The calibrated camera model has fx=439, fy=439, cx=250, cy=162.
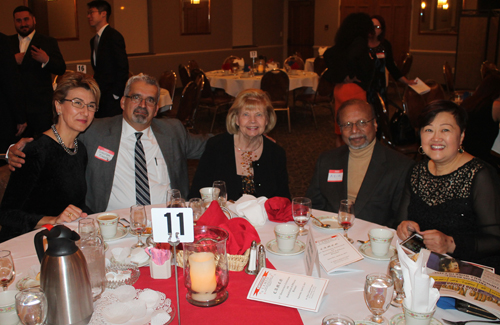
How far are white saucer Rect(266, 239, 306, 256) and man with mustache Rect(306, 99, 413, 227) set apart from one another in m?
0.75

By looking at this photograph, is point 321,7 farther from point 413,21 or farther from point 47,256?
point 47,256

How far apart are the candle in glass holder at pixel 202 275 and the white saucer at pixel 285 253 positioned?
0.44 meters

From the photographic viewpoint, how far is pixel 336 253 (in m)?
1.75

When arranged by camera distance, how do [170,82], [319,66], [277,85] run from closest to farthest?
[170,82], [277,85], [319,66]

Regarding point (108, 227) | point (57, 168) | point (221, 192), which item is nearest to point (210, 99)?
point (57, 168)

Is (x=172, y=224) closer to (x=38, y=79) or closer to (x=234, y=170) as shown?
(x=234, y=170)

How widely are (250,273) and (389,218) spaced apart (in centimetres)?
125

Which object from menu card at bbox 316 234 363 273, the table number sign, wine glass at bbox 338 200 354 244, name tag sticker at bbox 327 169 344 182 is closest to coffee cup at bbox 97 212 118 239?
the table number sign

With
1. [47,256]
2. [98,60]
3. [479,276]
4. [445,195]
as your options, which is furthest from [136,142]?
[98,60]

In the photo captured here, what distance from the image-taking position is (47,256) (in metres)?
1.31

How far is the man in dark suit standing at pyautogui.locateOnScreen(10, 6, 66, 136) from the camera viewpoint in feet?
17.2

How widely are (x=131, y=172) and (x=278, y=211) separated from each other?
1.10 meters

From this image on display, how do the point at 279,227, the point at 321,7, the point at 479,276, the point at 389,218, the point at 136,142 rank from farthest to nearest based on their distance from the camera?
1. the point at 321,7
2. the point at 136,142
3. the point at 389,218
4. the point at 279,227
5. the point at 479,276

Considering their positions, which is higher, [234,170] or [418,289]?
[418,289]
